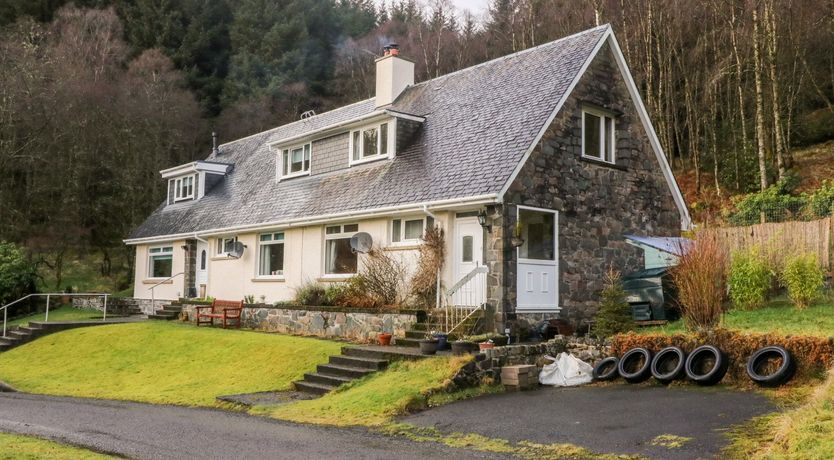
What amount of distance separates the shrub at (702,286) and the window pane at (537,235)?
3567mm

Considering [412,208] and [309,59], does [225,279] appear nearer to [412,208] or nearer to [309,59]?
[412,208]

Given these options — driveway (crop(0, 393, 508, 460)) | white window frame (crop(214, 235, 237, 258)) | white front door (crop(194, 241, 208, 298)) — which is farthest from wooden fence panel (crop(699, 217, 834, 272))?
white front door (crop(194, 241, 208, 298))

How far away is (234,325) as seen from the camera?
20.0 meters

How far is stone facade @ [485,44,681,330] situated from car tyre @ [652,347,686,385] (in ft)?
12.1

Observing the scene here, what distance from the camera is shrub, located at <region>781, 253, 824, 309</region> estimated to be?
13500 millimetres

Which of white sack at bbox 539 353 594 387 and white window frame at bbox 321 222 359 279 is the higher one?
white window frame at bbox 321 222 359 279

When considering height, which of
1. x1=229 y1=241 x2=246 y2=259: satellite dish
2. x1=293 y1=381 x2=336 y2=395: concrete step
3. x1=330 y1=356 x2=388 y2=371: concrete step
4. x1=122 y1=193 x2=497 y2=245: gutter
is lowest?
x1=293 y1=381 x2=336 y2=395: concrete step

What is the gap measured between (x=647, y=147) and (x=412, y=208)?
6.93 m

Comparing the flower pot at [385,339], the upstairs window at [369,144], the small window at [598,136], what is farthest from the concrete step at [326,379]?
the small window at [598,136]

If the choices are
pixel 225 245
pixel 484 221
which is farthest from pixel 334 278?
pixel 225 245

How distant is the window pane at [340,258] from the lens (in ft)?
59.5

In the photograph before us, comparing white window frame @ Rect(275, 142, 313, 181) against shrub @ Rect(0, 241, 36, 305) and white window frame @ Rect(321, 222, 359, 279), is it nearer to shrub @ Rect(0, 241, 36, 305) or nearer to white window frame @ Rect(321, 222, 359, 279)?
white window frame @ Rect(321, 222, 359, 279)

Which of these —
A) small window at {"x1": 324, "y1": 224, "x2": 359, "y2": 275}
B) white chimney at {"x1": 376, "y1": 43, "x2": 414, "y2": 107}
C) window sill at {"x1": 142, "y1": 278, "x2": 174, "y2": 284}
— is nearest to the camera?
small window at {"x1": 324, "y1": 224, "x2": 359, "y2": 275}

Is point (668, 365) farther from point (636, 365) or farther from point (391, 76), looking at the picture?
point (391, 76)
